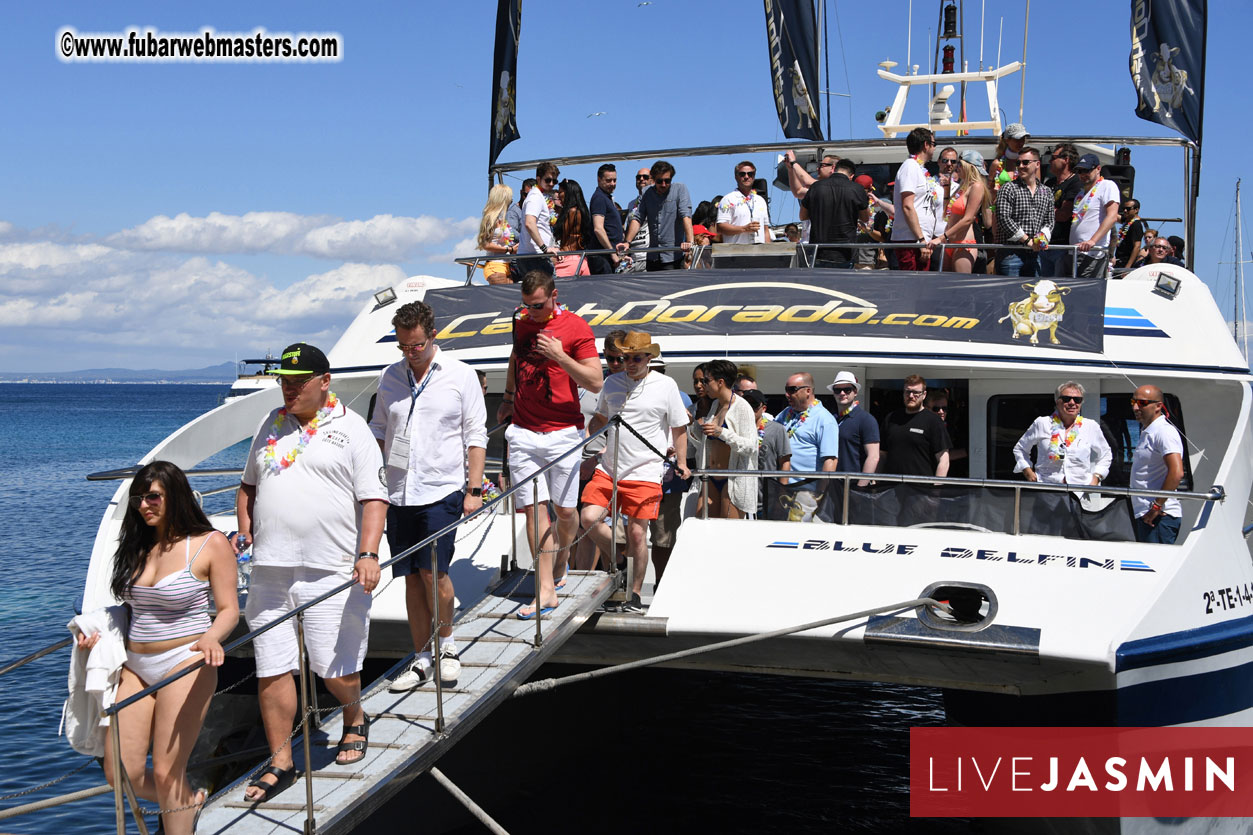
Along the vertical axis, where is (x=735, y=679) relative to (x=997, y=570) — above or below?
below

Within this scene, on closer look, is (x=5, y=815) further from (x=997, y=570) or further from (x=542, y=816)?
(x=542, y=816)

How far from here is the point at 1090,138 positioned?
398 inches

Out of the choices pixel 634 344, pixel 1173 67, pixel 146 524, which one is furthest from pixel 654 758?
pixel 1173 67

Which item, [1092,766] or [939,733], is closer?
[1092,766]

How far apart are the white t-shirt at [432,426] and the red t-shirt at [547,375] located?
1.65ft

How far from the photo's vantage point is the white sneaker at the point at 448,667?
17.2ft

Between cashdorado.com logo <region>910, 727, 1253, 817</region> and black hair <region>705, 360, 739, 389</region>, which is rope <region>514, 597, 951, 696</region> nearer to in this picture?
cashdorado.com logo <region>910, 727, 1253, 817</region>

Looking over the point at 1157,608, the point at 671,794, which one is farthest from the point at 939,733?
the point at 671,794

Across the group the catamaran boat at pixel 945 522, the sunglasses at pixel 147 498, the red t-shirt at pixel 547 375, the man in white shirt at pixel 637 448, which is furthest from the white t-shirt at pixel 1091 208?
the sunglasses at pixel 147 498

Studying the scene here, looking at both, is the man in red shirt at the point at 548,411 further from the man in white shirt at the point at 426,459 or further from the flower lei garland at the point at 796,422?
the flower lei garland at the point at 796,422

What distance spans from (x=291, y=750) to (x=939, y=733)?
4.37 meters

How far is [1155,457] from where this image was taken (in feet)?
23.2

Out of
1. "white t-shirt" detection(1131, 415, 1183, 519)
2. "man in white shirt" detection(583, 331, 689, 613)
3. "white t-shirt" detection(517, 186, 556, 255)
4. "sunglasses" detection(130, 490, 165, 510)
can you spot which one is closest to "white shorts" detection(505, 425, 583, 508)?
"man in white shirt" detection(583, 331, 689, 613)

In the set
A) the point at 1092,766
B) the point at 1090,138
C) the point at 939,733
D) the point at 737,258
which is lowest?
the point at 939,733
